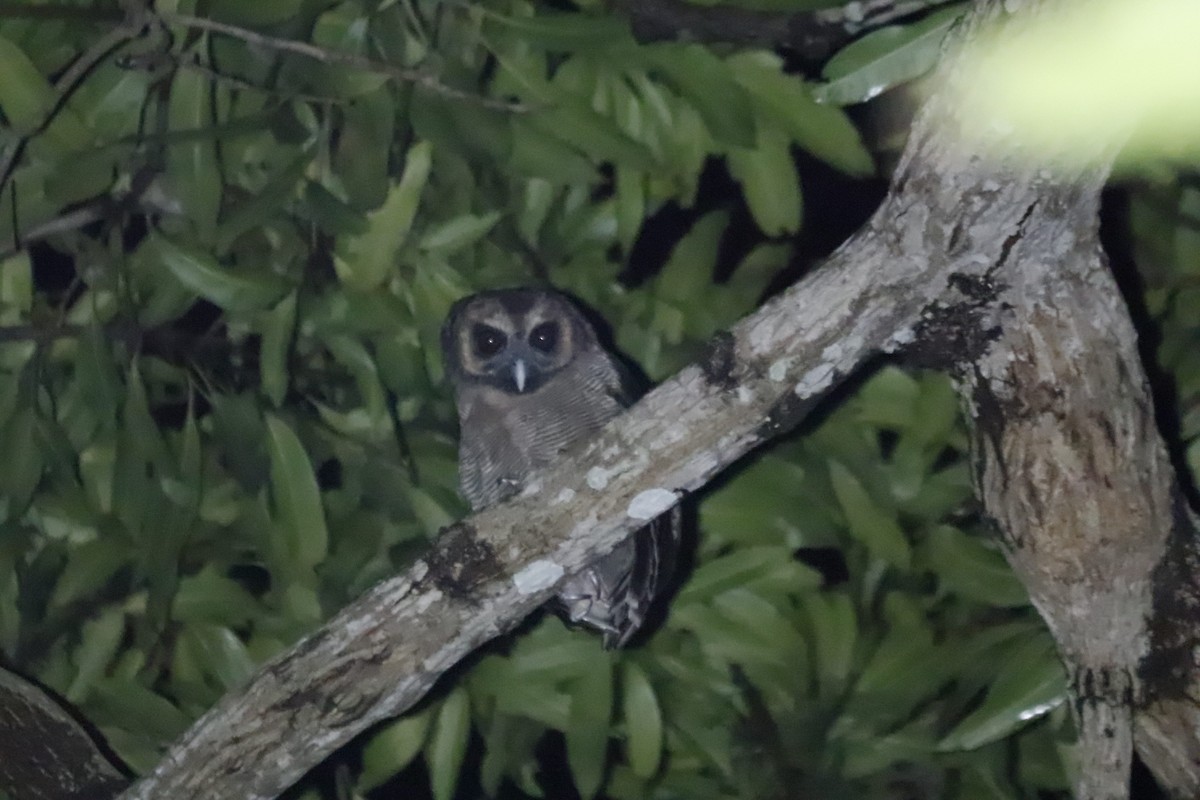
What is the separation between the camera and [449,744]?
1794 mm

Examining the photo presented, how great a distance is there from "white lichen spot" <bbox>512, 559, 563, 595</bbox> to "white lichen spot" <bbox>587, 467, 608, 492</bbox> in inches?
4.3

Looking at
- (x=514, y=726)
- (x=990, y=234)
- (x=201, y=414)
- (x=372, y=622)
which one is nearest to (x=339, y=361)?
(x=201, y=414)

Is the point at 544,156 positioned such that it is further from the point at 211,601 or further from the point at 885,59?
the point at 211,601

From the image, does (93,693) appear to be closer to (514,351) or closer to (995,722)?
Result: (514,351)

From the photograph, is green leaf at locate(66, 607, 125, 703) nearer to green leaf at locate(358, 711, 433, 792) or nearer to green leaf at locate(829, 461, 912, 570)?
green leaf at locate(358, 711, 433, 792)

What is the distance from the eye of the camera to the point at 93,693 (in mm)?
1897

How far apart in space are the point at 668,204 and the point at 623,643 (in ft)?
2.21

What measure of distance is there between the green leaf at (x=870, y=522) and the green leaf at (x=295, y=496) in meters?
0.73

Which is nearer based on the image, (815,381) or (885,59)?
(815,381)

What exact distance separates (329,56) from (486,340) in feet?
1.89

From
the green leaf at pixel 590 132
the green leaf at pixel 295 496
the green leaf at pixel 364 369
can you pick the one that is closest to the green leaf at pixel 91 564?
the green leaf at pixel 295 496

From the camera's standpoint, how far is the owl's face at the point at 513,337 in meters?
1.96

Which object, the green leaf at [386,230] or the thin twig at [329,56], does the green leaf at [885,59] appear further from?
the green leaf at [386,230]

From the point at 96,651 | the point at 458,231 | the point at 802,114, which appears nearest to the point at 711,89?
the point at 802,114
